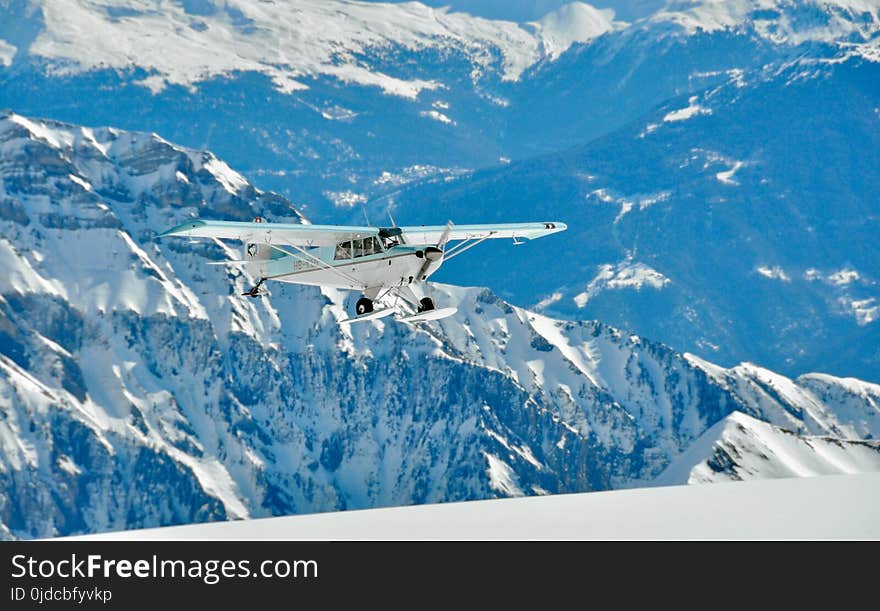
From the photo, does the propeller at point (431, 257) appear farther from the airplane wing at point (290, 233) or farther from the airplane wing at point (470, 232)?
the airplane wing at point (470, 232)

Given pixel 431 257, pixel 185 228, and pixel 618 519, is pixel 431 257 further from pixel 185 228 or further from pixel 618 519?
pixel 618 519

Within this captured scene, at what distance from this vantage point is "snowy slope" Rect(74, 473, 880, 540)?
49969mm

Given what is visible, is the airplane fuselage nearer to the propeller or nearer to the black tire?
the propeller

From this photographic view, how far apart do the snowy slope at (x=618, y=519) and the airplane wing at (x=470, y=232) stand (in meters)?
55.7

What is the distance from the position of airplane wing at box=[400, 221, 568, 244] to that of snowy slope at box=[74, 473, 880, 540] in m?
55.7

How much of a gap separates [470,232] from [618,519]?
228ft

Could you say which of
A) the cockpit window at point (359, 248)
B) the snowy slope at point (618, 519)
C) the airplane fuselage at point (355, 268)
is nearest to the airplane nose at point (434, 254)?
the airplane fuselage at point (355, 268)

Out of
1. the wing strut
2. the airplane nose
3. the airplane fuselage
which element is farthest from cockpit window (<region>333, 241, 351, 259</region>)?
the airplane nose

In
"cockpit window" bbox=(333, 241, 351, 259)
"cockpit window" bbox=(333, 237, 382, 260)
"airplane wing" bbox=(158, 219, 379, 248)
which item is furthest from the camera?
"cockpit window" bbox=(333, 241, 351, 259)

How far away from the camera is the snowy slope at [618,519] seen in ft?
164

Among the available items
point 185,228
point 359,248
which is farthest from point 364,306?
point 185,228
